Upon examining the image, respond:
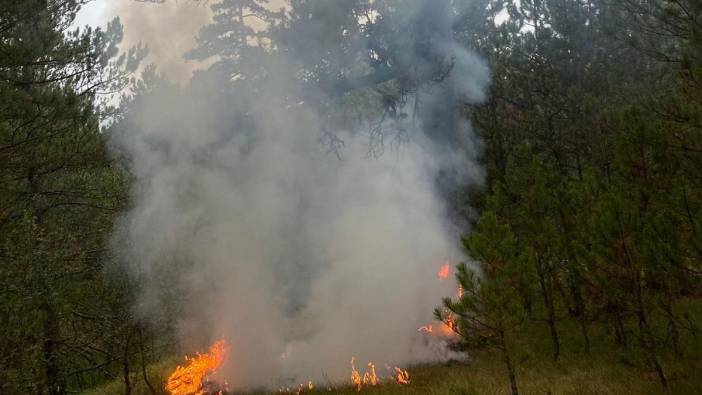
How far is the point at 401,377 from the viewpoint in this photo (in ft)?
31.6

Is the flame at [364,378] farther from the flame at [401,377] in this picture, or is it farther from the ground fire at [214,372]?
the flame at [401,377]

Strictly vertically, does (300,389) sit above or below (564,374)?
above

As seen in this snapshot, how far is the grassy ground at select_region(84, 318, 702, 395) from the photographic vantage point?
734cm

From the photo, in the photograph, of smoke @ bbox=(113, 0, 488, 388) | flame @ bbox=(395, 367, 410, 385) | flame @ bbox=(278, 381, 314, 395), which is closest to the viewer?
flame @ bbox=(395, 367, 410, 385)

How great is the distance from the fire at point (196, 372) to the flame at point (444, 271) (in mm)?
5859

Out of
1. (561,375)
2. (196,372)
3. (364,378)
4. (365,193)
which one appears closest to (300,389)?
(364,378)

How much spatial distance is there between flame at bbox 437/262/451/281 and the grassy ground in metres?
2.21

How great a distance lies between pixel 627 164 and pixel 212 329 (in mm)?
9349

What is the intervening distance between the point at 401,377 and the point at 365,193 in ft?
18.8

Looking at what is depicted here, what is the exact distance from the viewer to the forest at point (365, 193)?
23.7 feet

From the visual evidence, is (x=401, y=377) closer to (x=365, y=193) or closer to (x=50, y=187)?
(x=365, y=193)

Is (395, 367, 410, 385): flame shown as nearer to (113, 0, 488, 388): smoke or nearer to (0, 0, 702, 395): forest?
(0, 0, 702, 395): forest

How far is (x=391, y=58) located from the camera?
12.7 m

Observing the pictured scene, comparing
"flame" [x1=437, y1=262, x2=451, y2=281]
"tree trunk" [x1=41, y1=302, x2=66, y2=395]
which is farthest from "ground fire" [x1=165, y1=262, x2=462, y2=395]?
"tree trunk" [x1=41, y1=302, x2=66, y2=395]
